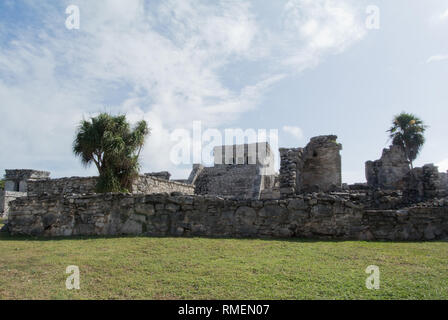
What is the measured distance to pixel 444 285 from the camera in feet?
13.0

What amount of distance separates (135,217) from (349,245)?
5240 millimetres

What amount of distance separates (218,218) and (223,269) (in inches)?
119

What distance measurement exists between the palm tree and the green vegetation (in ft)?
74.4

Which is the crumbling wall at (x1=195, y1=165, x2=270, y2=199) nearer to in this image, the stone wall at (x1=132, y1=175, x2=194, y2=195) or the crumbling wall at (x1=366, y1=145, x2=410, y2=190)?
the stone wall at (x1=132, y1=175, x2=194, y2=195)

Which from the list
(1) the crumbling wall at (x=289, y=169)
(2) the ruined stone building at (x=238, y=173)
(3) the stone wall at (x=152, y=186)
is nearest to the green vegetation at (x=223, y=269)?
(1) the crumbling wall at (x=289, y=169)

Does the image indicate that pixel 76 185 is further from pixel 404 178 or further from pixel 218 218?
pixel 404 178

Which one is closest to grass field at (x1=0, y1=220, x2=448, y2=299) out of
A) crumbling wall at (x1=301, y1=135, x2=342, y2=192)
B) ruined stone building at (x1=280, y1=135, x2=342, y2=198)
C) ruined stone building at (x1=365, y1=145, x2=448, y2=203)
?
ruined stone building at (x1=365, y1=145, x2=448, y2=203)

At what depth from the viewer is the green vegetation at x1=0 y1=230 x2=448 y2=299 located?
386 centimetres

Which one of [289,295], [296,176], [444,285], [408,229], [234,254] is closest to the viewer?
[289,295]

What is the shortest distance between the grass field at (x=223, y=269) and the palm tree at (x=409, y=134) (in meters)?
22.6

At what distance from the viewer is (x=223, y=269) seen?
4.80 m

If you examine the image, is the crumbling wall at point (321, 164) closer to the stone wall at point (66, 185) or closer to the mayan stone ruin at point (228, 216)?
the mayan stone ruin at point (228, 216)
